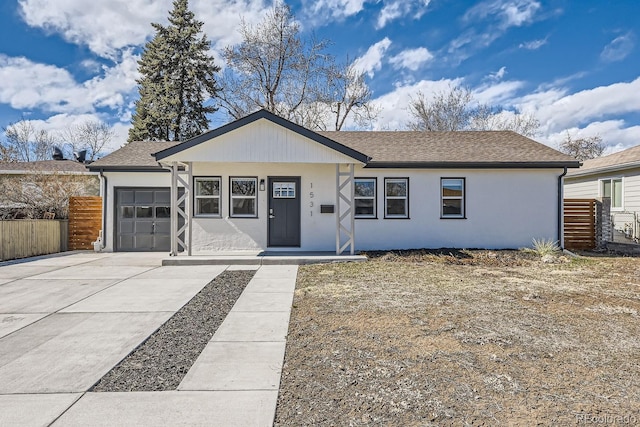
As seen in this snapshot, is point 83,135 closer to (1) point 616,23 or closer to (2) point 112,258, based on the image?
(2) point 112,258

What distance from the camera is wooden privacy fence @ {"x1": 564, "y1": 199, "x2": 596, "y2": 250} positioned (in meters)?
11.7

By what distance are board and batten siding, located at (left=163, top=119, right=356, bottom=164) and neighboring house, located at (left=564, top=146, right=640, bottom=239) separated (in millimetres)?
10750

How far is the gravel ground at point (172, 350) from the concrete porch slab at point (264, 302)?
0.54 ft

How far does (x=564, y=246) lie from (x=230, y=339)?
1201 cm

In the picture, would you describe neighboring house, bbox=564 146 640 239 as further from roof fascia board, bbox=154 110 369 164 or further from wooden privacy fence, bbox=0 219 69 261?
wooden privacy fence, bbox=0 219 69 261

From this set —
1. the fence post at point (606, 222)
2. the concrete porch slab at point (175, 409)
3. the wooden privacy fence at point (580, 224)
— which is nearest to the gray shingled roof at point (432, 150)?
the wooden privacy fence at point (580, 224)

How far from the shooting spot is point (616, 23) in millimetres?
14156

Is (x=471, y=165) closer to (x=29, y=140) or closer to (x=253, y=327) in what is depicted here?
(x=253, y=327)

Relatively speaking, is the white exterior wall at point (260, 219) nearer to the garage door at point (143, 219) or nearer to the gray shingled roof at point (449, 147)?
the garage door at point (143, 219)

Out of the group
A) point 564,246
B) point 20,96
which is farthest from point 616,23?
point 20,96

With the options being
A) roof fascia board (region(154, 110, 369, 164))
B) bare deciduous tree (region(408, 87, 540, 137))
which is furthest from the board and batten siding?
bare deciduous tree (region(408, 87, 540, 137))

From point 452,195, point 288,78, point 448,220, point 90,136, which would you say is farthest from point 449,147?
point 90,136

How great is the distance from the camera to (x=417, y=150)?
38.8ft

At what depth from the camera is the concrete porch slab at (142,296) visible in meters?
5.32
